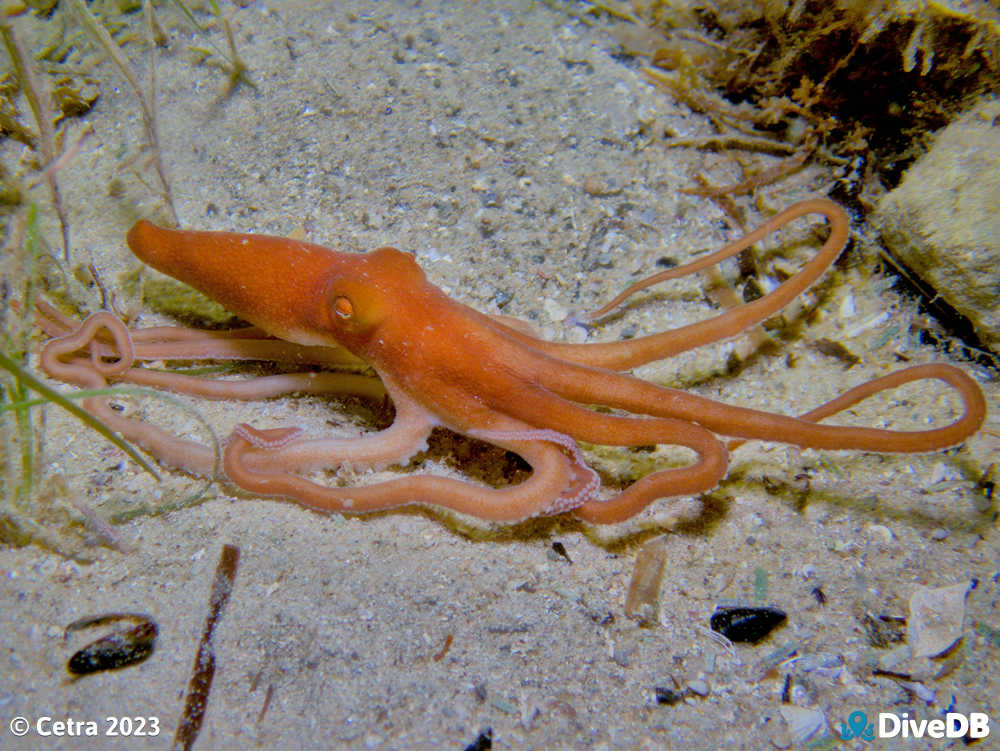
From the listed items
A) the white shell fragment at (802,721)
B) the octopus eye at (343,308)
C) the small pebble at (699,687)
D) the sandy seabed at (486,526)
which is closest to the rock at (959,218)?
the sandy seabed at (486,526)

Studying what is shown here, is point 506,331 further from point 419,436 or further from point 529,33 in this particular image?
point 529,33

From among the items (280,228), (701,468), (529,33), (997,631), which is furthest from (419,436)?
(529,33)

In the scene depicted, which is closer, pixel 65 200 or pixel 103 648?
pixel 103 648

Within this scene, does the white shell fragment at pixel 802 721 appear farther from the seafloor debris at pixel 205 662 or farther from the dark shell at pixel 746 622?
the seafloor debris at pixel 205 662

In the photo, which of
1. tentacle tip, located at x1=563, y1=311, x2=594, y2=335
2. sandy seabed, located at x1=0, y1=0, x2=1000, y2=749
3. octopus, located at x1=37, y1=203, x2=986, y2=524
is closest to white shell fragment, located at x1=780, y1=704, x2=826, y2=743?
sandy seabed, located at x1=0, y1=0, x2=1000, y2=749

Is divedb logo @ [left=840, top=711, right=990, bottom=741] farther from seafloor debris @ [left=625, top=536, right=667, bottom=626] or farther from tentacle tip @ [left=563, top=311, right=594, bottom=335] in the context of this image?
tentacle tip @ [left=563, top=311, right=594, bottom=335]

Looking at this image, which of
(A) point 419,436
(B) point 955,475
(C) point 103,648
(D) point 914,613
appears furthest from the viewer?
(B) point 955,475

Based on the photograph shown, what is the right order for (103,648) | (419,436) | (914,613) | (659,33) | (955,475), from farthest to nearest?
(659,33) < (955,475) < (419,436) < (914,613) < (103,648)
